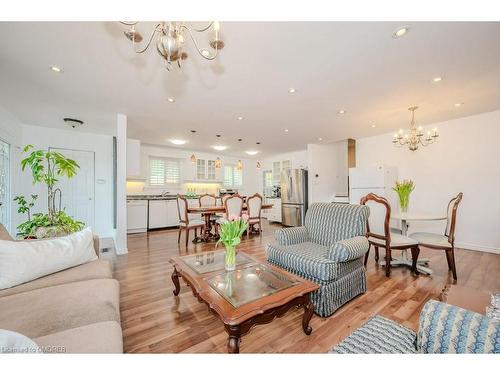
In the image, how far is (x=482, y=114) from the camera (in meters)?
3.73

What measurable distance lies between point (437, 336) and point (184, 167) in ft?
22.8

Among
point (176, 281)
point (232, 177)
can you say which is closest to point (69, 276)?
point (176, 281)

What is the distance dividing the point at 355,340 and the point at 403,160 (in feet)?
17.0

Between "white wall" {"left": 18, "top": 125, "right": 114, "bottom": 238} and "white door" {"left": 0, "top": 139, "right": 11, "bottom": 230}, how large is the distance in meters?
0.51

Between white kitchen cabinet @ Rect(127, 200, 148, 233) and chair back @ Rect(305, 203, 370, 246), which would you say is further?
white kitchen cabinet @ Rect(127, 200, 148, 233)

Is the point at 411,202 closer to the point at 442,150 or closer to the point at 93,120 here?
the point at 442,150

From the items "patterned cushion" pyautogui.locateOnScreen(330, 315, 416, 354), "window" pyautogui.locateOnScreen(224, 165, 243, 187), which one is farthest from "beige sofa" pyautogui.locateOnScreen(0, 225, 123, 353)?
"window" pyautogui.locateOnScreen(224, 165, 243, 187)

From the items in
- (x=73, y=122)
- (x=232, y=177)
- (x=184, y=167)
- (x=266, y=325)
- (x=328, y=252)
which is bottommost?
(x=266, y=325)

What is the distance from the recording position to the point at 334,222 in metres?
2.30

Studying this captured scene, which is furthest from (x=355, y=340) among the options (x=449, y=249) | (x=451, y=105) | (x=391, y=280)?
(x=451, y=105)

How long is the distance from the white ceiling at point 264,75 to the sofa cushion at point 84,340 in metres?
2.15

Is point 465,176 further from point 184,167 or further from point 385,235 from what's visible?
point 184,167

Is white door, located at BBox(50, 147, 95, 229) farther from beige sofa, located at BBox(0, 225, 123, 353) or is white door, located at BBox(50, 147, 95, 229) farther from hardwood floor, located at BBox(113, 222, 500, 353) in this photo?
beige sofa, located at BBox(0, 225, 123, 353)

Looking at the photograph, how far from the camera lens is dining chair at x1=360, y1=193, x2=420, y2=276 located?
2.54 meters
